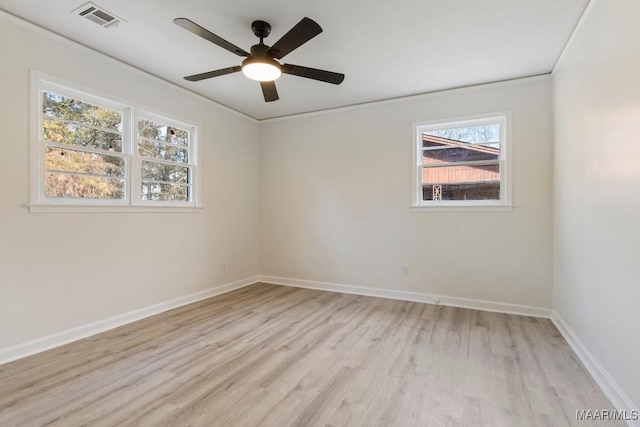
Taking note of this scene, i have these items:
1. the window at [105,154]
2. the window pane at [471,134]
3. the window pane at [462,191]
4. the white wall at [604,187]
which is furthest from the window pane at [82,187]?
the white wall at [604,187]

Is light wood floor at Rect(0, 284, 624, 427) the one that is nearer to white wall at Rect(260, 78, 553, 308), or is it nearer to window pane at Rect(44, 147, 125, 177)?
white wall at Rect(260, 78, 553, 308)

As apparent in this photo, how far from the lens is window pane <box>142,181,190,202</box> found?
3632mm

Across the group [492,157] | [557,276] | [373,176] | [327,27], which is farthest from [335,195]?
[557,276]

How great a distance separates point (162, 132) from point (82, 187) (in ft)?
3.78

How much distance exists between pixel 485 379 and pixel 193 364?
2.20 m

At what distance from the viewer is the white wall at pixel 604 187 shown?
1.75 metres

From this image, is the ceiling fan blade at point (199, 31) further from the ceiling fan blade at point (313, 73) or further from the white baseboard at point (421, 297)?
the white baseboard at point (421, 297)

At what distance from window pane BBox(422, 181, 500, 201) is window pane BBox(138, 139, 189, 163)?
3.26 metres

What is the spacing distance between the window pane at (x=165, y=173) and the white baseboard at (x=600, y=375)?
14.6 feet

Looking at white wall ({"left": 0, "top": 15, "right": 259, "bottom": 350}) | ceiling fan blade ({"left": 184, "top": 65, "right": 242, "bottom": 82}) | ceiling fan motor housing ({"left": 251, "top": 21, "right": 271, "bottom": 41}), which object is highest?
ceiling fan motor housing ({"left": 251, "top": 21, "right": 271, "bottom": 41})

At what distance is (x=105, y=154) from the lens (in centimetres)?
319

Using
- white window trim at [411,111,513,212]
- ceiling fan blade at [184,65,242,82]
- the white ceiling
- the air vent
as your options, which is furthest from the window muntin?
white window trim at [411,111,513,212]

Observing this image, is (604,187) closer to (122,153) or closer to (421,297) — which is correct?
(421,297)

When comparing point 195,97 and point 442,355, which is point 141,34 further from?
point 442,355
